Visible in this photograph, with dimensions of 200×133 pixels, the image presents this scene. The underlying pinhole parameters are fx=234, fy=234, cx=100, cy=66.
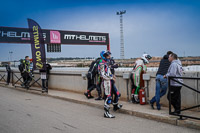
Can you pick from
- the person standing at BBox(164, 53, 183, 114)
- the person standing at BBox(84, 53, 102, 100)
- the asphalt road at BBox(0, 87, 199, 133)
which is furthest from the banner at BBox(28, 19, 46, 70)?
the person standing at BBox(164, 53, 183, 114)

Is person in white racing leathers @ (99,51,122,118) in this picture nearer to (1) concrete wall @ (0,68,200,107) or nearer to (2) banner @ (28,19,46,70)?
(1) concrete wall @ (0,68,200,107)

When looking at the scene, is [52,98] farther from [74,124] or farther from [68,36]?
[68,36]

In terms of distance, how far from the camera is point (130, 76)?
8820 mm

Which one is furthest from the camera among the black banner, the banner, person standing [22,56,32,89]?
the black banner

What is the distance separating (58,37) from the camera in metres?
34.1

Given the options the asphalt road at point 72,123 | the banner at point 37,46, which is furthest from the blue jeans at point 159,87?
the banner at point 37,46

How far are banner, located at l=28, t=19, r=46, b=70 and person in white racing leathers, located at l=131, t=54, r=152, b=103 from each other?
20.3 ft

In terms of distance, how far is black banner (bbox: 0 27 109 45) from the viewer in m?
30.2

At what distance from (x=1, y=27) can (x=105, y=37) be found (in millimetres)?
16581

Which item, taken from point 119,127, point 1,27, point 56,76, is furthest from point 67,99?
point 1,27

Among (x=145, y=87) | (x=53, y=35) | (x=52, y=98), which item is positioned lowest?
(x=52, y=98)

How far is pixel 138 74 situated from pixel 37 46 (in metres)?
6.98

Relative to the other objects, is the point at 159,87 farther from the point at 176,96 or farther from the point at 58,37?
the point at 58,37

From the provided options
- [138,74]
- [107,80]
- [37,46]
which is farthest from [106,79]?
[37,46]
